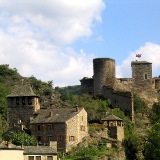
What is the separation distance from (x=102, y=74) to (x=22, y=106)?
2273 centimetres

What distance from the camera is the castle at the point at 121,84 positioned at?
10750 centimetres

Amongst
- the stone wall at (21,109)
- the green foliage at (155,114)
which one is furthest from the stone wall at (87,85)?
the stone wall at (21,109)

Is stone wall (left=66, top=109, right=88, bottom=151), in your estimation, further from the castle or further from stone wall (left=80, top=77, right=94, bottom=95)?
stone wall (left=80, top=77, right=94, bottom=95)

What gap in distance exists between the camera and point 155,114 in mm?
104188

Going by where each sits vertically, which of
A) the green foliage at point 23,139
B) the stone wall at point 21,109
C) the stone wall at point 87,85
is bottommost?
the green foliage at point 23,139

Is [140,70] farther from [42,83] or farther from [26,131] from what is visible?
[26,131]

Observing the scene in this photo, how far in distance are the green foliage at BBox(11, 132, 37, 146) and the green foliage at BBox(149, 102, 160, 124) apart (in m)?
23.5

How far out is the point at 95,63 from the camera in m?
113

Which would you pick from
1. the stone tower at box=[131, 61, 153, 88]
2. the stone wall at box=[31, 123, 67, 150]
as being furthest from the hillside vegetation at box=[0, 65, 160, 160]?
the stone tower at box=[131, 61, 153, 88]

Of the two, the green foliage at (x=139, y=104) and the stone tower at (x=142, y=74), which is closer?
the green foliage at (x=139, y=104)

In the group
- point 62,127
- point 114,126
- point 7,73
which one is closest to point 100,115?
point 114,126

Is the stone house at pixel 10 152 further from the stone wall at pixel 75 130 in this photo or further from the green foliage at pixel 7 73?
the green foliage at pixel 7 73

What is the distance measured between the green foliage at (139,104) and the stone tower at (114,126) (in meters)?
13.7

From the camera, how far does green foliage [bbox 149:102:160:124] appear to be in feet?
336
